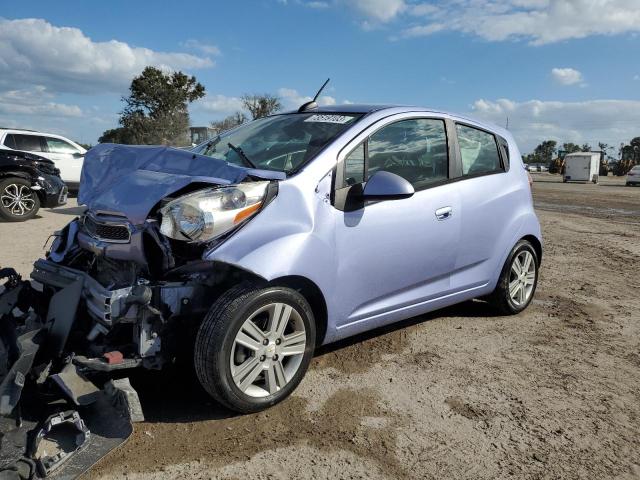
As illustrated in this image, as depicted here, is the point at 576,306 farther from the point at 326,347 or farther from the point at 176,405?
the point at 176,405

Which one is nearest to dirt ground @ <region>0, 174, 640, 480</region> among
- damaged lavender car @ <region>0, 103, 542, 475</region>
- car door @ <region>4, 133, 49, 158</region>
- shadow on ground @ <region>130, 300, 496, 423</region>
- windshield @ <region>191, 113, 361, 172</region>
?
shadow on ground @ <region>130, 300, 496, 423</region>

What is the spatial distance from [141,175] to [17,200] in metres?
8.53

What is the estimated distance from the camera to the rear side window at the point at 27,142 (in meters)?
13.5

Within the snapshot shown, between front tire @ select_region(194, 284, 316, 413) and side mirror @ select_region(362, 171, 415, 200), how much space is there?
0.77 m

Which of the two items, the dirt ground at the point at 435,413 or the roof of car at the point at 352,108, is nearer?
the dirt ground at the point at 435,413

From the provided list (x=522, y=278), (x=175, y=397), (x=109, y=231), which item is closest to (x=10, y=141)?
(x=109, y=231)

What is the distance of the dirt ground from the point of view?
8.56 ft

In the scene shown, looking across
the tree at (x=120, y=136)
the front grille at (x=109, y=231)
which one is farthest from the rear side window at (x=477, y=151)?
the tree at (x=120, y=136)

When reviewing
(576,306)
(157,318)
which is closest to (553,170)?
(576,306)

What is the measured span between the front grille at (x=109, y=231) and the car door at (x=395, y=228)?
47.4 inches

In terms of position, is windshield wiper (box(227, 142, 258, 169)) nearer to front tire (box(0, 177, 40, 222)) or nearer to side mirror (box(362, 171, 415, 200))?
side mirror (box(362, 171, 415, 200))

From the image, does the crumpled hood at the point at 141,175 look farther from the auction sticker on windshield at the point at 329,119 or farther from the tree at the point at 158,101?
the tree at the point at 158,101

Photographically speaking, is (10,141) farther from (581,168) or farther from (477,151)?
(581,168)

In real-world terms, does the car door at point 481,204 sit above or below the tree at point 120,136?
below
